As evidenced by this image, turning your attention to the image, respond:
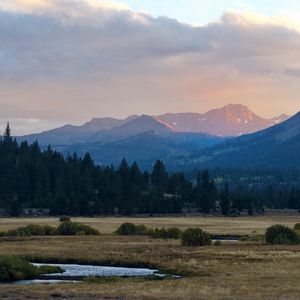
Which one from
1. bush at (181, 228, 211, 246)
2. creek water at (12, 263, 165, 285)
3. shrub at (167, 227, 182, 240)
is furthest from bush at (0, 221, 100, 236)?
creek water at (12, 263, 165, 285)

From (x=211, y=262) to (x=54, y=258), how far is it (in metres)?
16.4

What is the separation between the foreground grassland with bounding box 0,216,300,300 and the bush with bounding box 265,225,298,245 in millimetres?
2998

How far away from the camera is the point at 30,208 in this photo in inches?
7141

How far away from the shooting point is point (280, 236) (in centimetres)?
8175

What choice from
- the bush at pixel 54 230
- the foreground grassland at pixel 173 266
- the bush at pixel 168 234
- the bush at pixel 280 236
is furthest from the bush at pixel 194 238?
the bush at pixel 54 230

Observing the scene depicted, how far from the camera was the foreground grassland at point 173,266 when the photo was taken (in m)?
40.6

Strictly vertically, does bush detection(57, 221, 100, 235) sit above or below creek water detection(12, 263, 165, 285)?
above

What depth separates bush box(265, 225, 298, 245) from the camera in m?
81.6

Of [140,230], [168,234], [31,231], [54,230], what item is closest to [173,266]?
[168,234]

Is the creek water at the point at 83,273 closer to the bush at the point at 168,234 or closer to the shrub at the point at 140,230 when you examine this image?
the bush at the point at 168,234

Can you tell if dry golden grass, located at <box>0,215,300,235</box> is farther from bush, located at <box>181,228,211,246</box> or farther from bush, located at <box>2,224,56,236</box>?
bush, located at <box>181,228,211,246</box>

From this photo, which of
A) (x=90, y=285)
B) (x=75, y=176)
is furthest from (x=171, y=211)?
(x=90, y=285)

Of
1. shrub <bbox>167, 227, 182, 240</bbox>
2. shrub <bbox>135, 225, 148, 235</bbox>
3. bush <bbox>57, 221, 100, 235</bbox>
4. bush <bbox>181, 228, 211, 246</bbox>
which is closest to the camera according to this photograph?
bush <bbox>181, 228, 211, 246</bbox>

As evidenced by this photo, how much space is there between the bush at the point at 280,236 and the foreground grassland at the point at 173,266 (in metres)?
3.00
